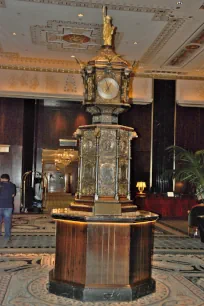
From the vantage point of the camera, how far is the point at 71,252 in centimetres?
478

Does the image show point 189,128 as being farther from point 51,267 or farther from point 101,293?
point 101,293

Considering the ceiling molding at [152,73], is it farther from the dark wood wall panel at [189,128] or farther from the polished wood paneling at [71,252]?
the polished wood paneling at [71,252]

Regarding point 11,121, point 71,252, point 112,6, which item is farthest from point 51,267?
point 11,121

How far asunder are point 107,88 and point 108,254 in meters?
1.93

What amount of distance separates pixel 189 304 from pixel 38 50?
10374 millimetres

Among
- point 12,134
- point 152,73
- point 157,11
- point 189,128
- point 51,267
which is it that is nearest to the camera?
point 51,267

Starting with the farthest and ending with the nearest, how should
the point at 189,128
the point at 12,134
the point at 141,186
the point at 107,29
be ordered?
the point at 189,128, the point at 12,134, the point at 141,186, the point at 107,29

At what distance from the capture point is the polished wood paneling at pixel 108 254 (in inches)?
182

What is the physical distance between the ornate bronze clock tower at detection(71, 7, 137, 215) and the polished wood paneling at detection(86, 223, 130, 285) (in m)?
0.28

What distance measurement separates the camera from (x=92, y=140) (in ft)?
16.5

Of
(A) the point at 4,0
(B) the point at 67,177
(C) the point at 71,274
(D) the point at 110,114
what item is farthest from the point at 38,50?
(B) the point at 67,177

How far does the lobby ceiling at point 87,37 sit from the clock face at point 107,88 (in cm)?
503

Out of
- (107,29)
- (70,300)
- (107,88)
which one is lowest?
(70,300)

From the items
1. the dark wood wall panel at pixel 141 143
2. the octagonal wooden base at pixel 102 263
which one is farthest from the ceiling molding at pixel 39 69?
the octagonal wooden base at pixel 102 263
